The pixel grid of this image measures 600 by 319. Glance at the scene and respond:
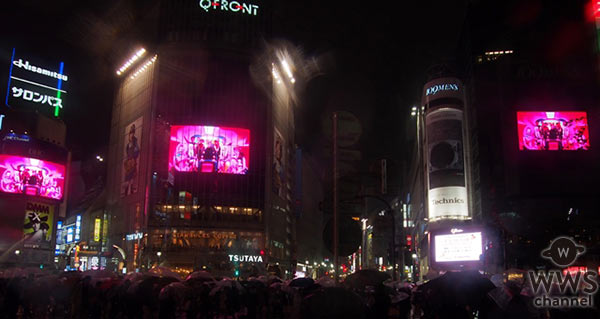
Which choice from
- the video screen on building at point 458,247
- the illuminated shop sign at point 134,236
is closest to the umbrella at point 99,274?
the video screen on building at point 458,247

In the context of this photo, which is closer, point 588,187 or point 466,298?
point 466,298

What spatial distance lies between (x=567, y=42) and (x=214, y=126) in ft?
175

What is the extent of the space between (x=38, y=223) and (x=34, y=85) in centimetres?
1916

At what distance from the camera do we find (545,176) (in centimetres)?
5338

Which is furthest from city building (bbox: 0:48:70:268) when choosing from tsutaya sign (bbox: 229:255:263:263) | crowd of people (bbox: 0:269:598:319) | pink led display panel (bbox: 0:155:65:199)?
crowd of people (bbox: 0:269:598:319)

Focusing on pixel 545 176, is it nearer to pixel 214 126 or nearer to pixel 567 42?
pixel 567 42

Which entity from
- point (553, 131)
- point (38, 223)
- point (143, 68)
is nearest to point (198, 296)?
point (553, 131)

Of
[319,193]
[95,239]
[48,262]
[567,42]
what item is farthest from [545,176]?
[319,193]

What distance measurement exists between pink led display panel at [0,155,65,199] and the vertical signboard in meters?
49.0

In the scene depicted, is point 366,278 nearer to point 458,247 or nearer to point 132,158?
point 458,247

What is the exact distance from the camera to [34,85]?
77.1 metres

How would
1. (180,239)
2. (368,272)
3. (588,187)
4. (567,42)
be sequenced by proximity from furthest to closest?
(180,239) → (567,42) → (588,187) → (368,272)

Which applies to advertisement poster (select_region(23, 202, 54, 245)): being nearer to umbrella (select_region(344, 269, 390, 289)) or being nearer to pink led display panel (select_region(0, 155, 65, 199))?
pink led display panel (select_region(0, 155, 65, 199))

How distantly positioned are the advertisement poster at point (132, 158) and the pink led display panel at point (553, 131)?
62.5m
